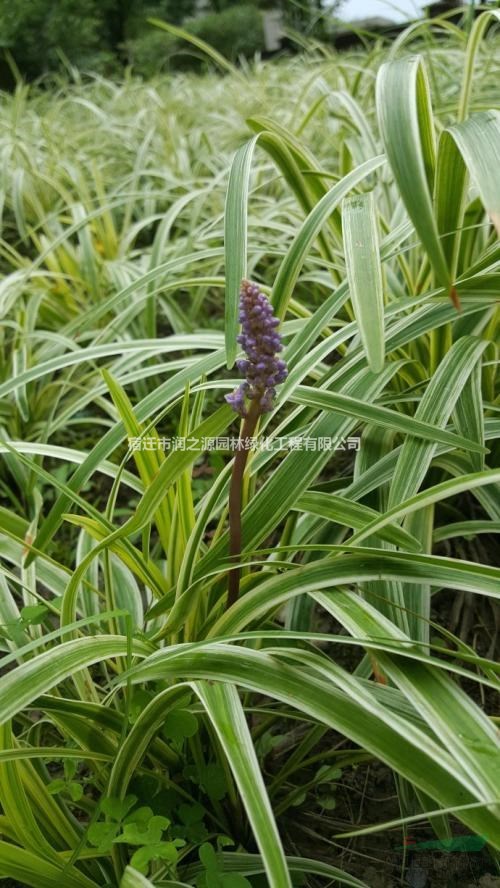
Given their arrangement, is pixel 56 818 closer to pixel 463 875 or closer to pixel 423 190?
pixel 463 875

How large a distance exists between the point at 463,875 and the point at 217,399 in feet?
4.02

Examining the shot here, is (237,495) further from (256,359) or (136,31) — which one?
(136,31)

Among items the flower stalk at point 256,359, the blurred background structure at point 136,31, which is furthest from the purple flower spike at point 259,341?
the blurred background structure at point 136,31

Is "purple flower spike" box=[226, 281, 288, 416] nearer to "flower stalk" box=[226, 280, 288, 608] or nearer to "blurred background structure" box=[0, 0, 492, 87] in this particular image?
"flower stalk" box=[226, 280, 288, 608]

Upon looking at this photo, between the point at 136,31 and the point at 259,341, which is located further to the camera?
the point at 136,31

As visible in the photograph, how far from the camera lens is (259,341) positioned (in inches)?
28.1

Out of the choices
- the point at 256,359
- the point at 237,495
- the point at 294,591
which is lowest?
the point at 294,591

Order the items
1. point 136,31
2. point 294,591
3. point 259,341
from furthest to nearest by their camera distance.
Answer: point 136,31 → point 294,591 → point 259,341

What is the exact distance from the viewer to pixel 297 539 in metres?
1.08

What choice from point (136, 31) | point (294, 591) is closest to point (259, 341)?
point (294, 591)

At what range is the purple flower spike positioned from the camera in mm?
707

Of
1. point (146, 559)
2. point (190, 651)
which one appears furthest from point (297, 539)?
point (190, 651)

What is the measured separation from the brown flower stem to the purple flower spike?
0.09 feet

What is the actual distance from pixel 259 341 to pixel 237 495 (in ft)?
0.62
